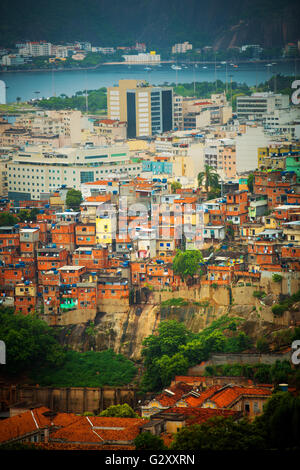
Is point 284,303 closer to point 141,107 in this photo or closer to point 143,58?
point 141,107

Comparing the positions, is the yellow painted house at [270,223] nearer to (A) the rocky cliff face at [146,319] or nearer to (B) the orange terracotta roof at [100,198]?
(A) the rocky cliff face at [146,319]

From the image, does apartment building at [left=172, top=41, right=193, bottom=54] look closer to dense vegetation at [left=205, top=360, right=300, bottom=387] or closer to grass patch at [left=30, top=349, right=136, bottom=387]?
grass patch at [left=30, top=349, right=136, bottom=387]

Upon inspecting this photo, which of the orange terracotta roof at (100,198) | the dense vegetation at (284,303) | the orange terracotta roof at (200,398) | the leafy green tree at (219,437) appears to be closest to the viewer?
the leafy green tree at (219,437)

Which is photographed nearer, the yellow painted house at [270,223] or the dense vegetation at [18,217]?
the yellow painted house at [270,223]

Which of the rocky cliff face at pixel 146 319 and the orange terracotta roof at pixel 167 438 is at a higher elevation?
the rocky cliff face at pixel 146 319

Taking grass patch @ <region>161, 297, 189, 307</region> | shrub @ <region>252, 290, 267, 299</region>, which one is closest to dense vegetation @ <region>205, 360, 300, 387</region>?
shrub @ <region>252, 290, 267, 299</region>

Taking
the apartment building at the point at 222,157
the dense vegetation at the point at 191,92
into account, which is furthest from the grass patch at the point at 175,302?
the dense vegetation at the point at 191,92

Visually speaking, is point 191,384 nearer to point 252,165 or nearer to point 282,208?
point 282,208
